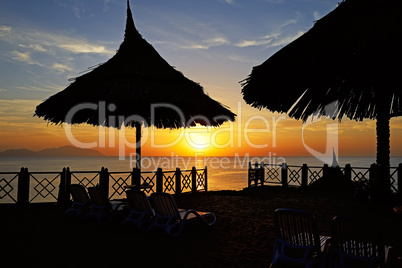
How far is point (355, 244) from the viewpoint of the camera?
157 inches

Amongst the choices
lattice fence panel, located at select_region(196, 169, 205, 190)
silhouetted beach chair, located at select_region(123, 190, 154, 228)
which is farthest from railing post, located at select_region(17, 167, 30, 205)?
lattice fence panel, located at select_region(196, 169, 205, 190)

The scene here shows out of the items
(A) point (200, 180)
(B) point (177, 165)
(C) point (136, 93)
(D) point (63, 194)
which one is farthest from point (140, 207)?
(B) point (177, 165)

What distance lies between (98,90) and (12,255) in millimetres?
4845

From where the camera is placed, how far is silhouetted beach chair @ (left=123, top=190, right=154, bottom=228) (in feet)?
23.8

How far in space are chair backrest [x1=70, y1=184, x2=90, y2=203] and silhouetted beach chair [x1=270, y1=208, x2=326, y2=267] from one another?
568 centimetres

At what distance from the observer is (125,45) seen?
10250 millimetres

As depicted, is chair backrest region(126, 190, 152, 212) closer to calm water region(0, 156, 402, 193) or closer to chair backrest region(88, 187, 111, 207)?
chair backrest region(88, 187, 111, 207)

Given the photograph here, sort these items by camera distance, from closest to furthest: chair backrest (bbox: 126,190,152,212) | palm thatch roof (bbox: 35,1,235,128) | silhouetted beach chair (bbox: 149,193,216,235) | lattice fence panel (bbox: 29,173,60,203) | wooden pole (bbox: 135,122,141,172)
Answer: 1. silhouetted beach chair (bbox: 149,193,216,235)
2. chair backrest (bbox: 126,190,152,212)
3. palm thatch roof (bbox: 35,1,235,128)
4. wooden pole (bbox: 135,122,141,172)
5. lattice fence panel (bbox: 29,173,60,203)

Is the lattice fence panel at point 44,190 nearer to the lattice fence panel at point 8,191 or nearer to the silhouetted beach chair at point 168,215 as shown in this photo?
the lattice fence panel at point 8,191

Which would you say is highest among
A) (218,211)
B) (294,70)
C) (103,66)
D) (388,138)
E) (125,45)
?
(125,45)

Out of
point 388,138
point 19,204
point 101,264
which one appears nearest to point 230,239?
point 101,264

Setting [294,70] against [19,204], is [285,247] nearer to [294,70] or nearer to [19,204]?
[294,70]

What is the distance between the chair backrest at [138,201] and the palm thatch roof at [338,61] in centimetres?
321

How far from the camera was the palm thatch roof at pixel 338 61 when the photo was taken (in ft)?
14.5
